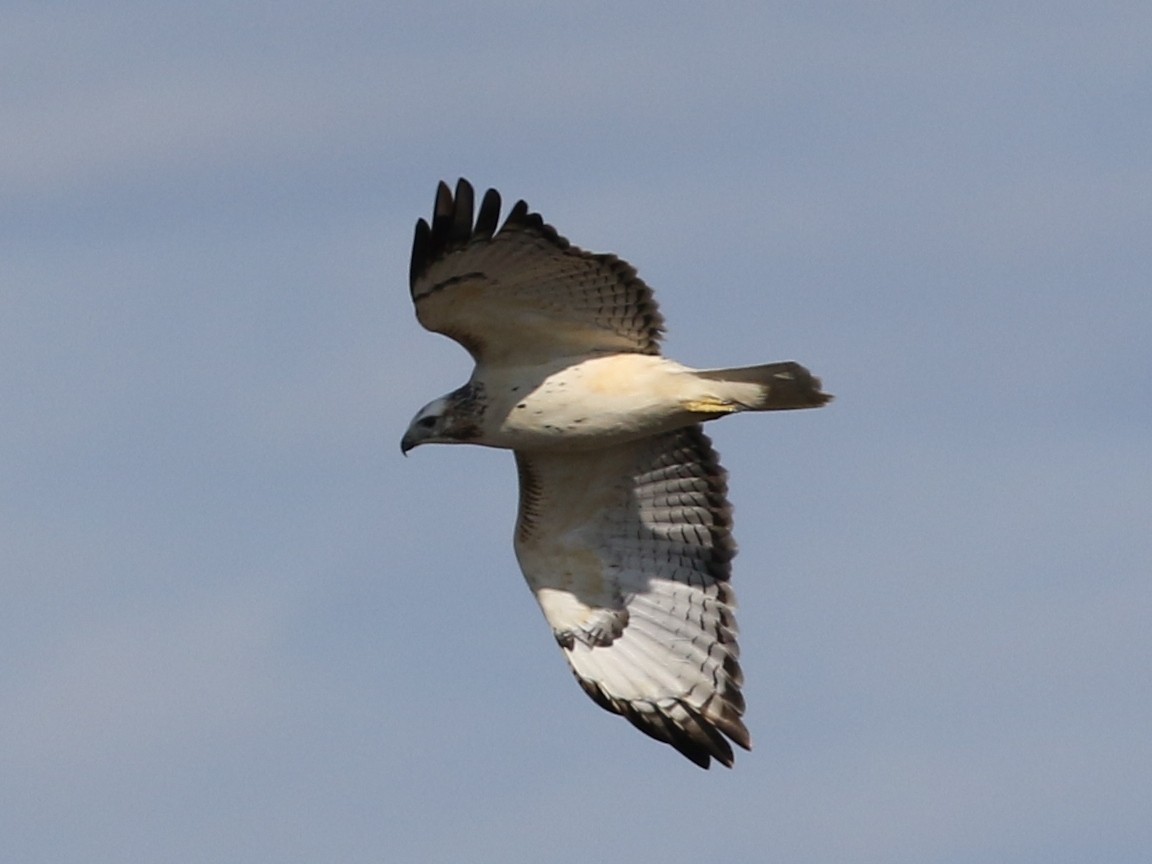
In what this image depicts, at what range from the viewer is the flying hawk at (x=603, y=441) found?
1412 centimetres

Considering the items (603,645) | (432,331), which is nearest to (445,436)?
(432,331)

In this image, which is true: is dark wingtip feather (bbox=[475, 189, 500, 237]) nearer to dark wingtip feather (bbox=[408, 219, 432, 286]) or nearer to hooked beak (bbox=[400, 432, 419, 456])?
dark wingtip feather (bbox=[408, 219, 432, 286])

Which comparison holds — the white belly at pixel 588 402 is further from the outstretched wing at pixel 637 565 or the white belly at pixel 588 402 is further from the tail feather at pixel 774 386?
the outstretched wing at pixel 637 565

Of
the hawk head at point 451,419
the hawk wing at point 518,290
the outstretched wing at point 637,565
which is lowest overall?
the outstretched wing at point 637,565

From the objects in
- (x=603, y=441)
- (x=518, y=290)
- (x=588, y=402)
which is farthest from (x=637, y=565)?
(x=518, y=290)

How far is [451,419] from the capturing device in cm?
1467

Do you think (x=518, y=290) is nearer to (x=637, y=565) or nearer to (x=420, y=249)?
(x=420, y=249)

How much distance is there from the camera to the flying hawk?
46.3 ft

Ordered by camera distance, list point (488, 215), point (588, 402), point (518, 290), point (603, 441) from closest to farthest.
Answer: point (488, 215)
point (518, 290)
point (588, 402)
point (603, 441)

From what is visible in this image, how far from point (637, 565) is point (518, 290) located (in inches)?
88.3

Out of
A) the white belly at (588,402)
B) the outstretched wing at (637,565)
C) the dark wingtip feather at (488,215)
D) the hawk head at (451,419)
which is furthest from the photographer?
the outstretched wing at (637,565)

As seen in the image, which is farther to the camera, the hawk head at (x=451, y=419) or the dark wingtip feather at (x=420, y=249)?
the hawk head at (x=451, y=419)

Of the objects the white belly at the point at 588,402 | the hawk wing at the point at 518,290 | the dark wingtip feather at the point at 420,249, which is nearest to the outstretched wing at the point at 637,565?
the white belly at the point at 588,402

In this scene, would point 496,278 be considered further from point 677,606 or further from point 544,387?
point 677,606
